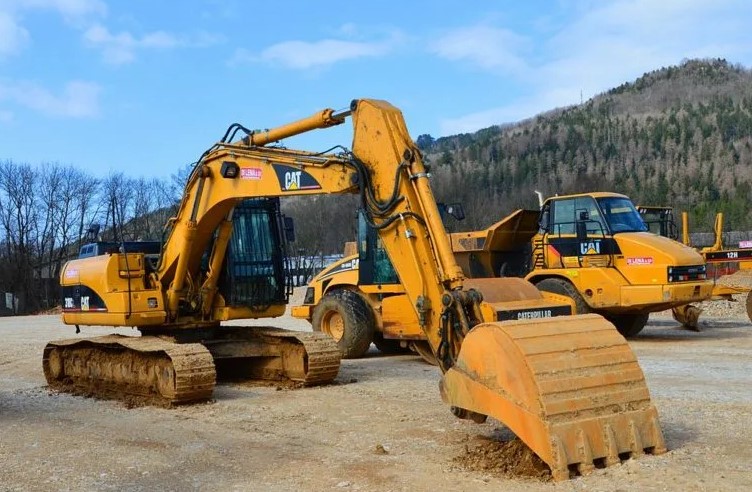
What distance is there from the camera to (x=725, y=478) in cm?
601

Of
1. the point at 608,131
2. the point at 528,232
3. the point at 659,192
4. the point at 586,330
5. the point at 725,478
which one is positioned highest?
the point at 608,131

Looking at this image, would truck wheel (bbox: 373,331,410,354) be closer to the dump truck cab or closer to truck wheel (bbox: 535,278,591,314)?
truck wheel (bbox: 535,278,591,314)

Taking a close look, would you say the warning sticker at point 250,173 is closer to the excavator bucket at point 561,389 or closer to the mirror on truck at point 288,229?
the mirror on truck at point 288,229

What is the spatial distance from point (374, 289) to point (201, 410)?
4883 mm

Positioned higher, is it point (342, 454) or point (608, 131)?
point (608, 131)

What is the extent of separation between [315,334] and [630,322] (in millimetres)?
8242

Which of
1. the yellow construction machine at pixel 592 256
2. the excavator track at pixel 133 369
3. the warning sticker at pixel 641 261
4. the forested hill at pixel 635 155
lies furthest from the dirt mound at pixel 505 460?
the forested hill at pixel 635 155

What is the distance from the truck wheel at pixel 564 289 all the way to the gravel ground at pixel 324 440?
3.32 m

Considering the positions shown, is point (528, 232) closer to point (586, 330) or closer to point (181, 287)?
point (181, 287)

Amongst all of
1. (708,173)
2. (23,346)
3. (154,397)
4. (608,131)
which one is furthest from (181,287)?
(608,131)

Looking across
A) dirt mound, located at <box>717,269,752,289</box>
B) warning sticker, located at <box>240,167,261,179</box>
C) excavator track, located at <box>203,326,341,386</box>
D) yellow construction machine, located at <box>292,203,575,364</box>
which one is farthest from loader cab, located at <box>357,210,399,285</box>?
dirt mound, located at <box>717,269,752,289</box>

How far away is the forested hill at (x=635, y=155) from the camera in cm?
7050

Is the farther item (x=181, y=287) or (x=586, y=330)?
(x=181, y=287)

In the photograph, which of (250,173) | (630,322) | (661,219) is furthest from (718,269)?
(250,173)
